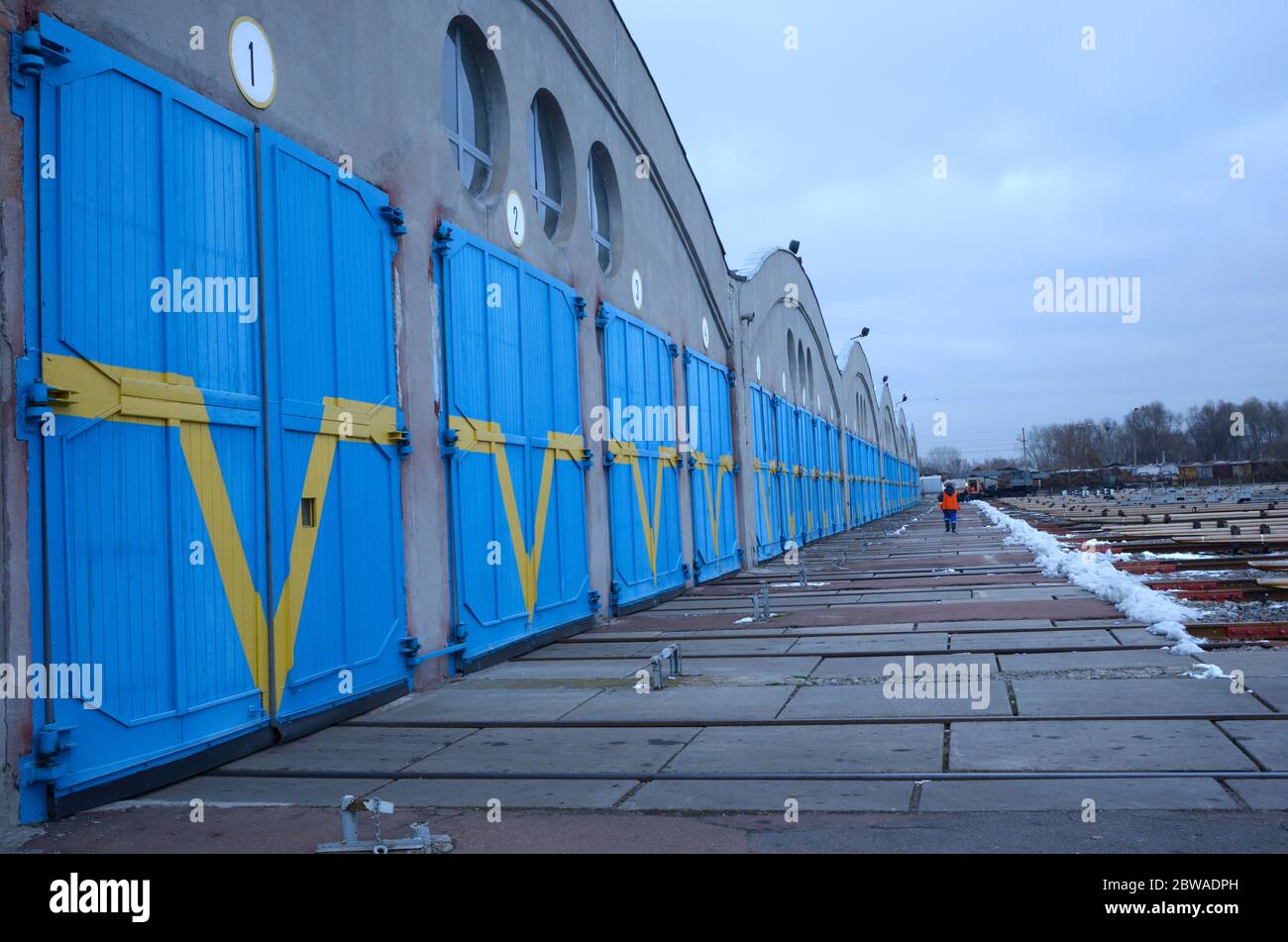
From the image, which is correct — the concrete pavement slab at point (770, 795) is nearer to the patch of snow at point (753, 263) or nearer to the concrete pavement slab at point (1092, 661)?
the concrete pavement slab at point (1092, 661)

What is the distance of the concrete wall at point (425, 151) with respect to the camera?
555 cm

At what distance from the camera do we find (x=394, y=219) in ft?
30.8

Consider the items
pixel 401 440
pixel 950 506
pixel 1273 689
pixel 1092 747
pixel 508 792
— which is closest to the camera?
pixel 508 792

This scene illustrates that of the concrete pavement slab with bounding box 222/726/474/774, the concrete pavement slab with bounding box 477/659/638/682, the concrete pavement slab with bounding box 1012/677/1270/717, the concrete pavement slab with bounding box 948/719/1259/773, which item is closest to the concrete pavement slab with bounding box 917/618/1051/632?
the concrete pavement slab with bounding box 1012/677/1270/717

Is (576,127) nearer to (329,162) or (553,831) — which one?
(329,162)

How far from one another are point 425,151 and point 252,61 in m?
2.61

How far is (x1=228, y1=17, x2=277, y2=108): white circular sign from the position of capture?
291 inches

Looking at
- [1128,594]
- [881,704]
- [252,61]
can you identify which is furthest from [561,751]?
[1128,594]

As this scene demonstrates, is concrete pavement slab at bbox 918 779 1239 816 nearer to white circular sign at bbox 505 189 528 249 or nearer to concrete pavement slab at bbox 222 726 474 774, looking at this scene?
concrete pavement slab at bbox 222 726 474 774

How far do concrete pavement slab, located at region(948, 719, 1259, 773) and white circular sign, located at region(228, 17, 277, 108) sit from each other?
6.55 meters

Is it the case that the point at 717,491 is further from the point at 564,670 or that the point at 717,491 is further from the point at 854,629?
the point at 564,670

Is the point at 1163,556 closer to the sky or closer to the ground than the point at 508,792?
closer to the sky

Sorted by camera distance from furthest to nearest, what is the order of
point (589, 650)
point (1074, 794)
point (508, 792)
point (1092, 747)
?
point (589, 650), point (1092, 747), point (508, 792), point (1074, 794)

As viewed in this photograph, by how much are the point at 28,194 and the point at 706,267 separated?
56.0ft
